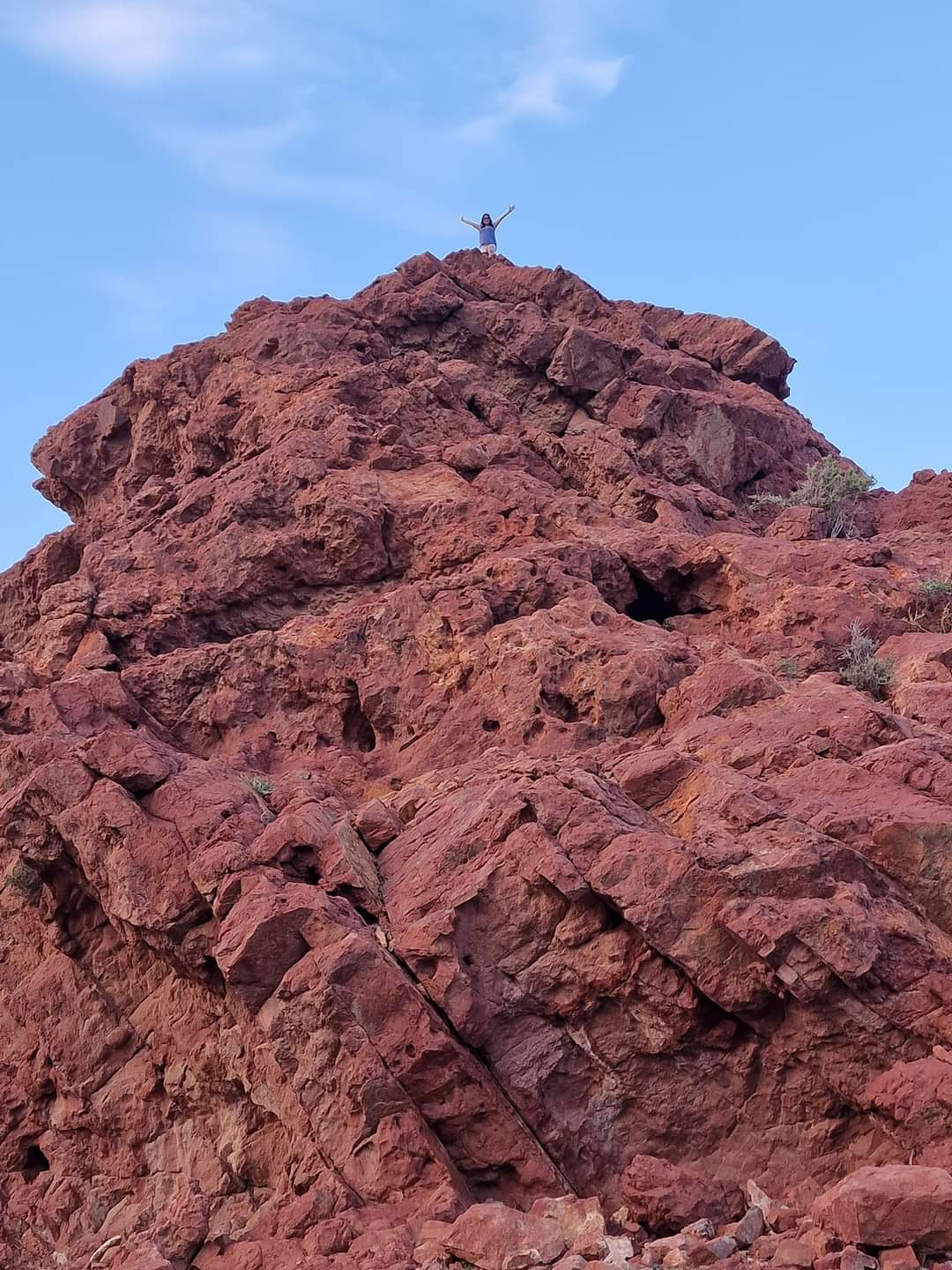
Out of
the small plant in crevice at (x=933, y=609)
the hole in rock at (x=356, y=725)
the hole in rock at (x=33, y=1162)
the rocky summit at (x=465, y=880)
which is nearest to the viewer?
the rocky summit at (x=465, y=880)

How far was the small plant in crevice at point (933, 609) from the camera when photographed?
61.7 ft

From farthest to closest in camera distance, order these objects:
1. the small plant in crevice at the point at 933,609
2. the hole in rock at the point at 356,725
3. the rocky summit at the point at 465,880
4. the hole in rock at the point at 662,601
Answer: the hole in rock at the point at 662,601, the small plant in crevice at the point at 933,609, the hole in rock at the point at 356,725, the rocky summit at the point at 465,880

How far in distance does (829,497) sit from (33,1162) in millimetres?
18653

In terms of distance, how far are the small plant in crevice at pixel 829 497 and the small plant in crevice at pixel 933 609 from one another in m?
4.87

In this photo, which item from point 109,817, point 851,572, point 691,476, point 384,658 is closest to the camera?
point 109,817

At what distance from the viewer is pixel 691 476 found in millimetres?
25141

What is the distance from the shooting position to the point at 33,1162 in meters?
14.4

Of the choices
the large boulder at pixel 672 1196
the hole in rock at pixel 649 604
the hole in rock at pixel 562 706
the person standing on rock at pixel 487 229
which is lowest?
the large boulder at pixel 672 1196

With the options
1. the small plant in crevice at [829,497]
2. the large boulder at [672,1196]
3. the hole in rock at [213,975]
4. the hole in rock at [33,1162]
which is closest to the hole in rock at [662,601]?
the small plant in crevice at [829,497]

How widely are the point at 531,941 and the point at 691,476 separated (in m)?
15.1

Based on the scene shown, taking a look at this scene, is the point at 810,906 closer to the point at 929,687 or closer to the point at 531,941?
the point at 531,941

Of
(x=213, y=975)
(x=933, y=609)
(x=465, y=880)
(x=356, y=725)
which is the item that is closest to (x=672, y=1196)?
(x=465, y=880)

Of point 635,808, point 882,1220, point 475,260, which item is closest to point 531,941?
point 635,808

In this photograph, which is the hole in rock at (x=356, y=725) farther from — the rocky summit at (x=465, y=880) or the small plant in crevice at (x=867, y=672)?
the small plant in crevice at (x=867, y=672)
